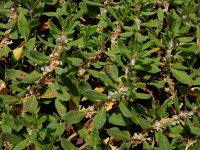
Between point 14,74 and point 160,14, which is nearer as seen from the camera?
point 14,74

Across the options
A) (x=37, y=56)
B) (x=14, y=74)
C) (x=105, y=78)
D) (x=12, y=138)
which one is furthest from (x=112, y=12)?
(x=12, y=138)

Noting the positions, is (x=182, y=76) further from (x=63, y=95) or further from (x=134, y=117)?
(x=63, y=95)

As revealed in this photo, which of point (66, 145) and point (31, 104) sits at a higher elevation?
point (31, 104)

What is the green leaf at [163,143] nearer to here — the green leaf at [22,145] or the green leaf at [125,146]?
the green leaf at [125,146]

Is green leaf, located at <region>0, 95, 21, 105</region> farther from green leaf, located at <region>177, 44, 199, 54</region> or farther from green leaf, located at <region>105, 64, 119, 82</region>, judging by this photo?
green leaf, located at <region>177, 44, 199, 54</region>

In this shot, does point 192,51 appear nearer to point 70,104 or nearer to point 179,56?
point 179,56

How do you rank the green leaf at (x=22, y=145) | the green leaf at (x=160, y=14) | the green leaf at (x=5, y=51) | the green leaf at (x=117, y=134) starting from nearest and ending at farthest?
the green leaf at (x=22, y=145) → the green leaf at (x=117, y=134) → the green leaf at (x=5, y=51) → the green leaf at (x=160, y=14)

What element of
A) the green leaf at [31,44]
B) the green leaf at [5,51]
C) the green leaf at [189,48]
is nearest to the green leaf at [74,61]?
the green leaf at [31,44]
